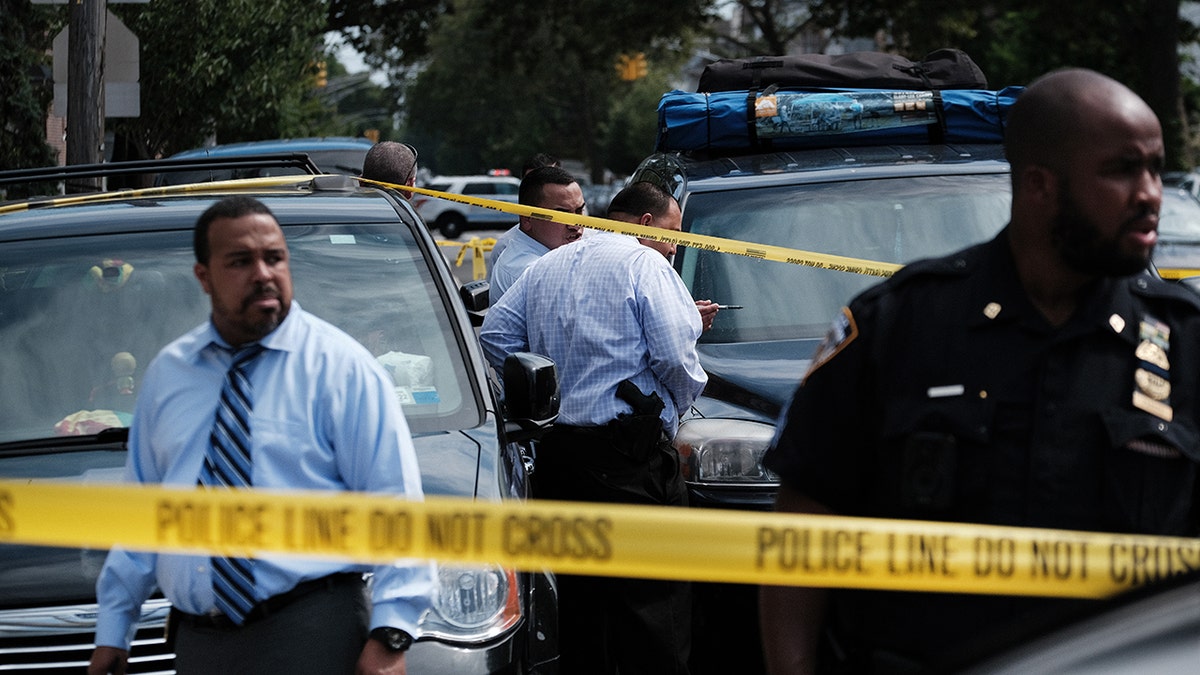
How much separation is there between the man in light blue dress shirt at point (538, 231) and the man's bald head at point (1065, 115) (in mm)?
4422

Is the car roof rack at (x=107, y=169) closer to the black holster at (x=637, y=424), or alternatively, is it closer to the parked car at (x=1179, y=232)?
the black holster at (x=637, y=424)

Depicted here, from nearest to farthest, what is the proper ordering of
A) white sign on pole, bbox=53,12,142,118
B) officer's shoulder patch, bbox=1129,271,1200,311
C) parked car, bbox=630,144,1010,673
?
1. officer's shoulder patch, bbox=1129,271,1200,311
2. parked car, bbox=630,144,1010,673
3. white sign on pole, bbox=53,12,142,118

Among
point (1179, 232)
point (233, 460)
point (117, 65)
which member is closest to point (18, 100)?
point (117, 65)

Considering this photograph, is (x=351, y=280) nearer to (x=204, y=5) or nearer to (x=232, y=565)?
(x=232, y=565)

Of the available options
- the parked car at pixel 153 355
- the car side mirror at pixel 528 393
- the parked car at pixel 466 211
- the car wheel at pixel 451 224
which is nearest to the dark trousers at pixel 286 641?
the parked car at pixel 153 355

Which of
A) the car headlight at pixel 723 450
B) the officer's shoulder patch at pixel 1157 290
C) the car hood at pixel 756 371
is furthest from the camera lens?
the car hood at pixel 756 371

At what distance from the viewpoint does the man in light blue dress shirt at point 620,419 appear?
5.10 m

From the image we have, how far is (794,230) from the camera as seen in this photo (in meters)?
6.44

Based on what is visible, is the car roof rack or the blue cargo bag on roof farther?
the blue cargo bag on roof

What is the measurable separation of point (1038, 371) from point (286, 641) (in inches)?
66.7

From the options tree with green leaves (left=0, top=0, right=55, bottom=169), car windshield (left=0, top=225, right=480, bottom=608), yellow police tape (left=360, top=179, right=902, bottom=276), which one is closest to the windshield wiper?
car windshield (left=0, top=225, right=480, bottom=608)

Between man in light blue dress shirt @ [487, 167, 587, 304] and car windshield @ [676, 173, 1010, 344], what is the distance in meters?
0.76

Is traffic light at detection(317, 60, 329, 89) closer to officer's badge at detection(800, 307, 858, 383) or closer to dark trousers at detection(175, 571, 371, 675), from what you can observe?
dark trousers at detection(175, 571, 371, 675)

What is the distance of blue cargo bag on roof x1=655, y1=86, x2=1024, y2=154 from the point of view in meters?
7.16
